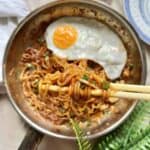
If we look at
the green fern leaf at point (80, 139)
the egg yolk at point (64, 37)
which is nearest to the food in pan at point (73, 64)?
the egg yolk at point (64, 37)

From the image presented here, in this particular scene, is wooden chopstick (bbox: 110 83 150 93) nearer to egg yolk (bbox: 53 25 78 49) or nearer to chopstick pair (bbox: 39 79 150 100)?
chopstick pair (bbox: 39 79 150 100)

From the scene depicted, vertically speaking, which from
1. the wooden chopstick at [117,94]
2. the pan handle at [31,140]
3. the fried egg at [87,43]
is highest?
the fried egg at [87,43]

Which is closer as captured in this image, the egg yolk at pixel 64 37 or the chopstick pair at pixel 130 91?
the chopstick pair at pixel 130 91

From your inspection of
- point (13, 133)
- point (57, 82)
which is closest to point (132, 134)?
point (57, 82)

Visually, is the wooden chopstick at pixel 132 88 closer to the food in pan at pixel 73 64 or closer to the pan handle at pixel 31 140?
the food in pan at pixel 73 64

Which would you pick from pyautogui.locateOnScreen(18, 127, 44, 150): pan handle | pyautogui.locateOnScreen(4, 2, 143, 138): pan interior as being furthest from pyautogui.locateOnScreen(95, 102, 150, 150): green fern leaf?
pyautogui.locateOnScreen(18, 127, 44, 150): pan handle

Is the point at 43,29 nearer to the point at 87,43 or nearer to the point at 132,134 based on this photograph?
the point at 87,43
